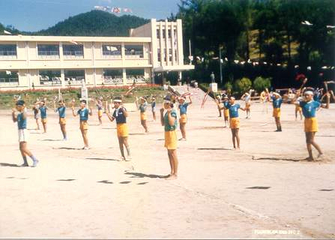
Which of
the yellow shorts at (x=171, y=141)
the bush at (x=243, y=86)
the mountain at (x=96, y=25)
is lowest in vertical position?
the yellow shorts at (x=171, y=141)

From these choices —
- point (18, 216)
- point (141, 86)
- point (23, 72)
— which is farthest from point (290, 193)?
point (23, 72)

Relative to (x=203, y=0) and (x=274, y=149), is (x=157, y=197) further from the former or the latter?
(x=203, y=0)

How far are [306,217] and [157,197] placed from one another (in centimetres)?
276

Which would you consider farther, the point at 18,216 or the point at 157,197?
the point at 157,197

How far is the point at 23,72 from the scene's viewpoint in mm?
54750

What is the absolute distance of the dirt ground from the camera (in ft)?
20.3

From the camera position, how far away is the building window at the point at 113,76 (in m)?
60.1

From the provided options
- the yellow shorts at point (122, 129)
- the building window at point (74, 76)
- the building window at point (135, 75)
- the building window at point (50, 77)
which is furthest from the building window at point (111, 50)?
the yellow shorts at point (122, 129)

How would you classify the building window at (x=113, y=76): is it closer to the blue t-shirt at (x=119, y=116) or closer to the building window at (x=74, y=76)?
the building window at (x=74, y=76)

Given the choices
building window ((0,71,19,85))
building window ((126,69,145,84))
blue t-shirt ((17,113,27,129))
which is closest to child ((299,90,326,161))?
blue t-shirt ((17,113,27,129))

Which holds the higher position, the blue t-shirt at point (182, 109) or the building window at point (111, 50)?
the building window at point (111, 50)

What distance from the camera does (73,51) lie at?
57.8m

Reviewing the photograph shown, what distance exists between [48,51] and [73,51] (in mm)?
3409

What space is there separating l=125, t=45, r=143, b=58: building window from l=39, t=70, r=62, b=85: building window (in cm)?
1041
